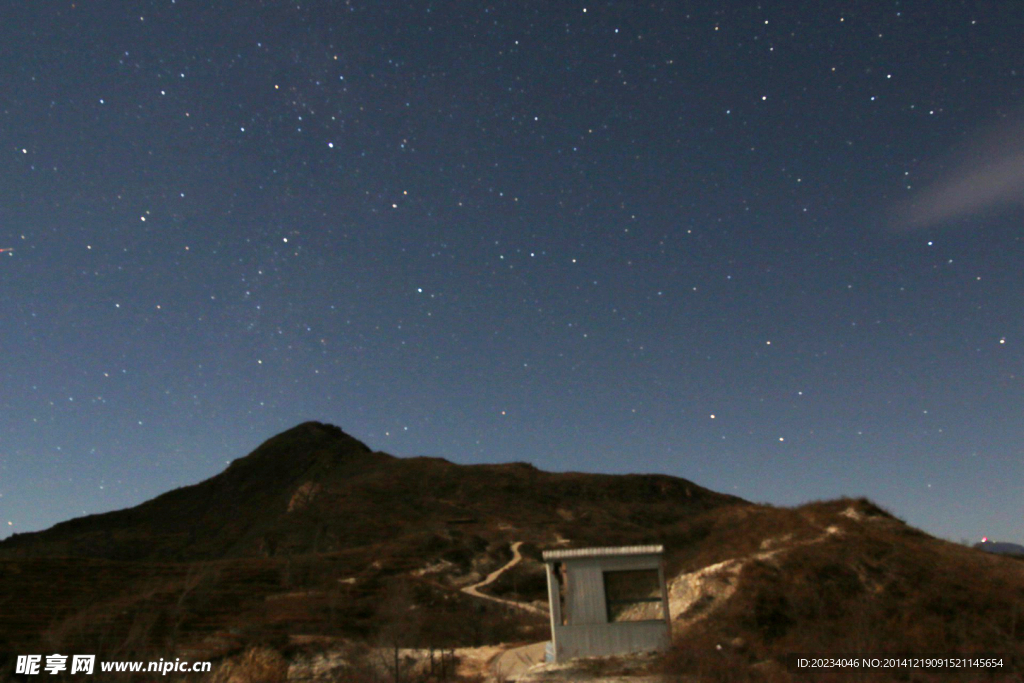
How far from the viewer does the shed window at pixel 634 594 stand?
24.0m

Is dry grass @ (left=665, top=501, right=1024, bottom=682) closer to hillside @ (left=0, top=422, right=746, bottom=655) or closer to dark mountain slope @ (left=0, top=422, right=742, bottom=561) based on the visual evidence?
hillside @ (left=0, top=422, right=746, bottom=655)

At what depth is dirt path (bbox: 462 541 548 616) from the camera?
152ft

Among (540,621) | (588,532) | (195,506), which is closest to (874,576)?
(540,621)

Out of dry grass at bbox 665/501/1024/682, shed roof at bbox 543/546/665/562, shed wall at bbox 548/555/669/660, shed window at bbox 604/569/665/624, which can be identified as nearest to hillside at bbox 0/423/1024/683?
dry grass at bbox 665/501/1024/682

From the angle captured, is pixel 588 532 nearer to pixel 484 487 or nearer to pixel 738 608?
pixel 484 487

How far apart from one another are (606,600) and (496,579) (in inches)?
1248

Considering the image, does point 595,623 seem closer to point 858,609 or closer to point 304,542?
point 858,609

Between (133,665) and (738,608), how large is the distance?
2577 centimetres

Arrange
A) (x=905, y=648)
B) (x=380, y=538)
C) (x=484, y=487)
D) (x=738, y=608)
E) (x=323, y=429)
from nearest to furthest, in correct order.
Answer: (x=905, y=648) < (x=738, y=608) < (x=380, y=538) < (x=484, y=487) < (x=323, y=429)

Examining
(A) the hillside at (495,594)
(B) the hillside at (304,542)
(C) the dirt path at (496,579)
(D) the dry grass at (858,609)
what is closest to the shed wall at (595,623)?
(D) the dry grass at (858,609)

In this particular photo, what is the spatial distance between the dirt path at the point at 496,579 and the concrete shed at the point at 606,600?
21.8m

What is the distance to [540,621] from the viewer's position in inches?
1646

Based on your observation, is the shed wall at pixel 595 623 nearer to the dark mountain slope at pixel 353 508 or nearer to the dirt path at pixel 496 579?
the dirt path at pixel 496 579

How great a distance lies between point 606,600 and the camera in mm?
24062
